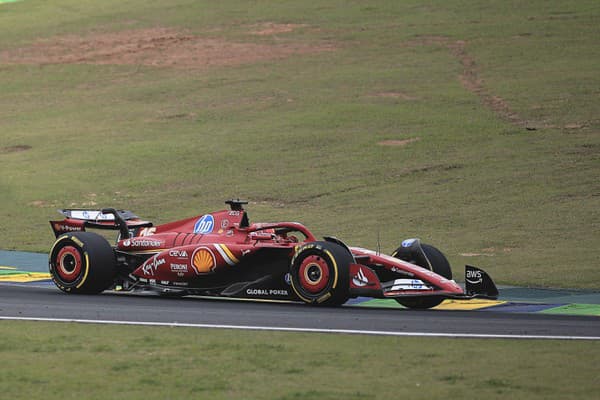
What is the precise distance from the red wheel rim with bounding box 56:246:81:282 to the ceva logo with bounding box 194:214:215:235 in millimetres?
1894

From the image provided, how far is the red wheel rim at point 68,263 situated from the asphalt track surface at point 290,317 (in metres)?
0.39

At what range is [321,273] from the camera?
53.8 feet

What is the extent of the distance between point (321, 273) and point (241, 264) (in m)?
1.51

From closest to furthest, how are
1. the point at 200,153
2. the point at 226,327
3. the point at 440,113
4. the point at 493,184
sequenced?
the point at 226,327 → the point at 493,184 → the point at 200,153 → the point at 440,113

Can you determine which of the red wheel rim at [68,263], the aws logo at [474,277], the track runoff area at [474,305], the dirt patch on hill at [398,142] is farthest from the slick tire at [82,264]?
the dirt patch on hill at [398,142]

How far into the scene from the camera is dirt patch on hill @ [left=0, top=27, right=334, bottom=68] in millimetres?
53500

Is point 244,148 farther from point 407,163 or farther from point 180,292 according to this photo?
point 180,292

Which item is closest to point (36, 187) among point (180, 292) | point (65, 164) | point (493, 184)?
point (65, 164)

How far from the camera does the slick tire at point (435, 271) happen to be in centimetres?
1684

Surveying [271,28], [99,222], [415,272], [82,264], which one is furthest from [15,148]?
[415,272]

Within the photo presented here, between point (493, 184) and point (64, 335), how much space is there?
20.5m

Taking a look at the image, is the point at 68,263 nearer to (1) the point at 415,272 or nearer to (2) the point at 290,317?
(2) the point at 290,317

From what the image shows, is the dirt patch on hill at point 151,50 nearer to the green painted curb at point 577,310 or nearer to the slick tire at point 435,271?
the slick tire at point 435,271

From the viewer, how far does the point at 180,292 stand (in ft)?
59.0
